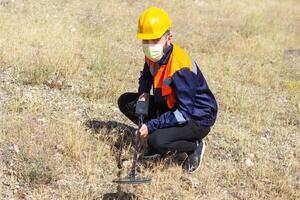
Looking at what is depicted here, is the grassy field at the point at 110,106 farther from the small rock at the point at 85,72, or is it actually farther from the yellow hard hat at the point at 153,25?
the yellow hard hat at the point at 153,25


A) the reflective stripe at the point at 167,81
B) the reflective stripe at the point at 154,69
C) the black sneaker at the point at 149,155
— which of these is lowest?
the black sneaker at the point at 149,155

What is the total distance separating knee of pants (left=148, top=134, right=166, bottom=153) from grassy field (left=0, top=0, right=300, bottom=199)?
248 millimetres

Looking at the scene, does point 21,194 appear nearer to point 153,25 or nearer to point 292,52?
point 153,25

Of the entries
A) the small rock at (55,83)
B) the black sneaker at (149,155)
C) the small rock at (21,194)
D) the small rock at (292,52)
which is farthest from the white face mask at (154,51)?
the small rock at (292,52)

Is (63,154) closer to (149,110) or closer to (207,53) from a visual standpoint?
(149,110)

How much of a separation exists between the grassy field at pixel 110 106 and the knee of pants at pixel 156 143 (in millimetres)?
248

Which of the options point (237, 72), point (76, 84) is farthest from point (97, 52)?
point (237, 72)

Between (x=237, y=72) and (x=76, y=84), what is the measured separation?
2908 mm

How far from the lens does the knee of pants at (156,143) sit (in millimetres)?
4293

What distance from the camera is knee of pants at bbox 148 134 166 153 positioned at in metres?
4.29

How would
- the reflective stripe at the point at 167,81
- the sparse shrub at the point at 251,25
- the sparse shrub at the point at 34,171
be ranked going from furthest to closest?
the sparse shrub at the point at 251,25
the reflective stripe at the point at 167,81
the sparse shrub at the point at 34,171

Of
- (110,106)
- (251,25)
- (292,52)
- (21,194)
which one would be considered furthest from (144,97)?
(251,25)

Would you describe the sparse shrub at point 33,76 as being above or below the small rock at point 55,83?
above

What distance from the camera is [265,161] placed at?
4910mm
